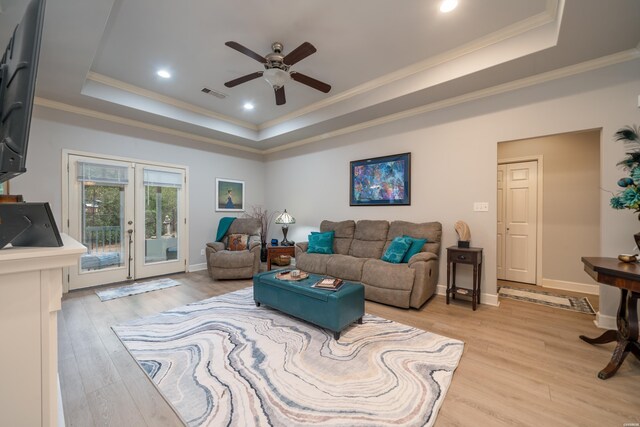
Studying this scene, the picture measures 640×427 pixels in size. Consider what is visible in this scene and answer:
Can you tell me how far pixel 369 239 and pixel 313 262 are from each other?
0.99 metres

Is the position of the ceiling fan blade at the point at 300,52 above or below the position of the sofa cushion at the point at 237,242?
above

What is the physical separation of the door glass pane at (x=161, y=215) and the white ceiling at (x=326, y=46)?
111 centimetres

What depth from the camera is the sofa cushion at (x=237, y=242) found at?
4852mm

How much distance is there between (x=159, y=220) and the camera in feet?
15.6

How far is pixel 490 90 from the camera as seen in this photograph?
3348 millimetres

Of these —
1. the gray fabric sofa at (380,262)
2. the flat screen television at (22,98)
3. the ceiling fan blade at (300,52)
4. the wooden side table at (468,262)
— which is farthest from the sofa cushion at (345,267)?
the flat screen television at (22,98)

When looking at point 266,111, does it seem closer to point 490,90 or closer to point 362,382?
point 490,90

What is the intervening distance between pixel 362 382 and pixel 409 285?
1.57 metres

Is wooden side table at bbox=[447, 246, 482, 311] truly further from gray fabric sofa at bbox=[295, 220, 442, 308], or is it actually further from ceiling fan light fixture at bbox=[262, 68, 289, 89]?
ceiling fan light fixture at bbox=[262, 68, 289, 89]

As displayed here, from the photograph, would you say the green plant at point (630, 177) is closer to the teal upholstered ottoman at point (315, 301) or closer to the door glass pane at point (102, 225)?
the teal upholstered ottoman at point (315, 301)

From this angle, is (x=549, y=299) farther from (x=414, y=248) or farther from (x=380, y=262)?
(x=380, y=262)

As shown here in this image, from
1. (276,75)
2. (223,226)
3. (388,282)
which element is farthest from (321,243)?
(276,75)

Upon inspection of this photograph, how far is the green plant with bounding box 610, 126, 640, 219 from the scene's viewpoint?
210 centimetres

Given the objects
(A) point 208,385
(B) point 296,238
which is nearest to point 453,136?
(B) point 296,238
